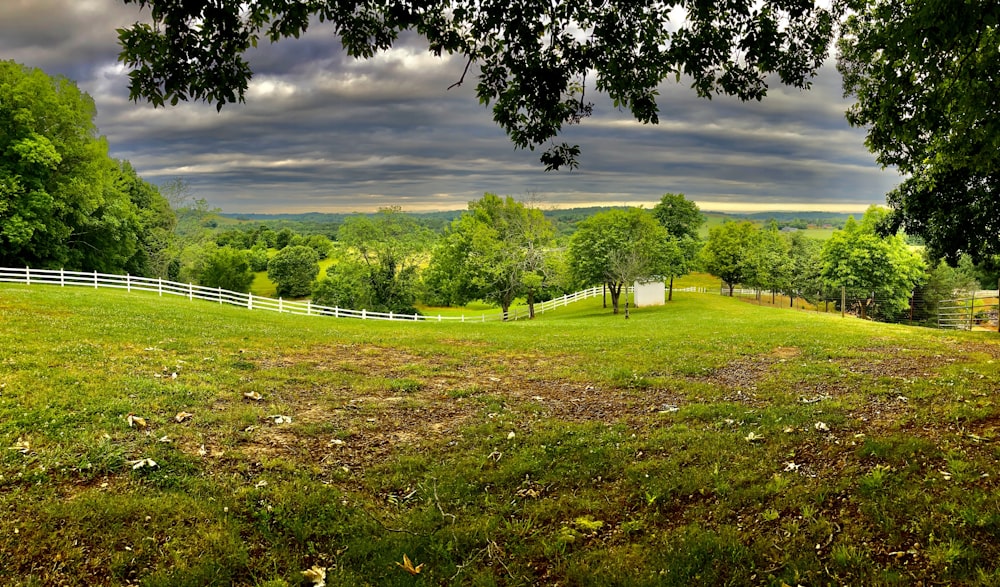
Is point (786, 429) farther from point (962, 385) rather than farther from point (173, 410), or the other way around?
point (173, 410)

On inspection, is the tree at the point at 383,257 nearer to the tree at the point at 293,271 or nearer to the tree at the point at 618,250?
the tree at the point at 618,250

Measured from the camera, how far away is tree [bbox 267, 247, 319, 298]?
3457 inches

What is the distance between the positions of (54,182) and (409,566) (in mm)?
39685

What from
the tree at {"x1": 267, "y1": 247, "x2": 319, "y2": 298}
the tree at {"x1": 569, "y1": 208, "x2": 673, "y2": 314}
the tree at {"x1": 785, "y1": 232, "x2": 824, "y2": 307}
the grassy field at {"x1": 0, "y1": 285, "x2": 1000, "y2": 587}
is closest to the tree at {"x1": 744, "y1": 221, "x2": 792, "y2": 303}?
the tree at {"x1": 785, "y1": 232, "x2": 824, "y2": 307}

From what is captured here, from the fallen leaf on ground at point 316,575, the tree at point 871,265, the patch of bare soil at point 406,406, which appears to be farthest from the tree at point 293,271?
the fallen leaf on ground at point 316,575

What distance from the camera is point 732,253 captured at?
63.9m

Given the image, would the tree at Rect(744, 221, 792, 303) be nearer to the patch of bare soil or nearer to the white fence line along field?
the white fence line along field

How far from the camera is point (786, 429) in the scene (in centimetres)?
765

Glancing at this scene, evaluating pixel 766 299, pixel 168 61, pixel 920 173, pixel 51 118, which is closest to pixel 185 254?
pixel 51 118

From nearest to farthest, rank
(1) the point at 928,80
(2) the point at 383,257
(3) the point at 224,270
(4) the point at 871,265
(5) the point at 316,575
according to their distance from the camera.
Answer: (5) the point at 316,575 < (1) the point at 928,80 < (4) the point at 871,265 < (2) the point at 383,257 < (3) the point at 224,270

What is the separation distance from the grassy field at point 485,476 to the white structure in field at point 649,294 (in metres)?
37.5

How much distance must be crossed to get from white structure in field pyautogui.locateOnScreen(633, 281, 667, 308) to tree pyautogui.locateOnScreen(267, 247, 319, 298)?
195 feet

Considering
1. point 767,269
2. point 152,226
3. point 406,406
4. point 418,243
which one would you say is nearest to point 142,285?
point 418,243

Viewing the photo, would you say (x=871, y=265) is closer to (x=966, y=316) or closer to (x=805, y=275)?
(x=966, y=316)
